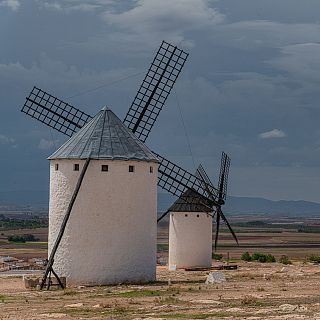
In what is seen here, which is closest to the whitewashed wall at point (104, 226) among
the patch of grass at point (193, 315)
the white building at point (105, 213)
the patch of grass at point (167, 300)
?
the white building at point (105, 213)

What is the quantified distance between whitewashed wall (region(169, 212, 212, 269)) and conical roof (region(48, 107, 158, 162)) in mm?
11977

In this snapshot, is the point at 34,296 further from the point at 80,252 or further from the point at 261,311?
the point at 261,311

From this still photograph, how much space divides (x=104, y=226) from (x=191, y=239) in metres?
14.1

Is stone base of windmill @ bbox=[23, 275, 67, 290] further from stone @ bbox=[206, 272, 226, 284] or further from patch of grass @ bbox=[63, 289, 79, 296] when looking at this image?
stone @ bbox=[206, 272, 226, 284]

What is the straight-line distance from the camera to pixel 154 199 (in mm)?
32719

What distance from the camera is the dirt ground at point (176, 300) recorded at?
66.3 ft

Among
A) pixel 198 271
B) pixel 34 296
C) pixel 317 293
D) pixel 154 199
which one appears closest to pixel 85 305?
pixel 34 296

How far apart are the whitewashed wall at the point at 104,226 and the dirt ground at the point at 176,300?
3.69ft

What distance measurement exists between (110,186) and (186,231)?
14.2 m

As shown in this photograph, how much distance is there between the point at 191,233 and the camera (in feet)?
146

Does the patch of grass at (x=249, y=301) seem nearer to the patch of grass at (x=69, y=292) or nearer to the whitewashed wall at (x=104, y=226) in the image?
the patch of grass at (x=69, y=292)

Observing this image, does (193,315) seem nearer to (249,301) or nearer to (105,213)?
(249,301)

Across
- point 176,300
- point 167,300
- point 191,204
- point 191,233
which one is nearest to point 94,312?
point 167,300

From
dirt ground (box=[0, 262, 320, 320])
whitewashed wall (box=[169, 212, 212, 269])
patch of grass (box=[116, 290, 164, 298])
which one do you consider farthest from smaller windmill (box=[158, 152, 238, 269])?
Result: patch of grass (box=[116, 290, 164, 298])
